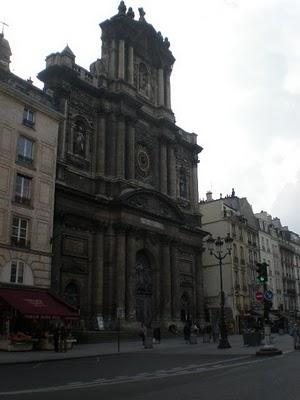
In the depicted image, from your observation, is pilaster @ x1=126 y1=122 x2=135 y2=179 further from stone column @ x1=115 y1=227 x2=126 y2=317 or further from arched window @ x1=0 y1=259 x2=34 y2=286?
arched window @ x1=0 y1=259 x2=34 y2=286

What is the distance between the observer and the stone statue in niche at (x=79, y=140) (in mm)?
42625

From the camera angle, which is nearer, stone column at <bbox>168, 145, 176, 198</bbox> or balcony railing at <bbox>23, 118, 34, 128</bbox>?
balcony railing at <bbox>23, 118, 34, 128</bbox>

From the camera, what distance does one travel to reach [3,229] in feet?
97.9

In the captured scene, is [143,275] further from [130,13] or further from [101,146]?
[130,13]

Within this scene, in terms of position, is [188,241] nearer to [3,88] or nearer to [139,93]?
[139,93]

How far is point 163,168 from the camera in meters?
50.8

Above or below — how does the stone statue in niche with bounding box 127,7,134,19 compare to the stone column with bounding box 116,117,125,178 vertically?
above

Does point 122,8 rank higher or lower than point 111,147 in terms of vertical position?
higher

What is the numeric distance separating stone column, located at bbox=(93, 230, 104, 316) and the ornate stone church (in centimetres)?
8

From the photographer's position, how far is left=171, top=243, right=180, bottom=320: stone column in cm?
4756

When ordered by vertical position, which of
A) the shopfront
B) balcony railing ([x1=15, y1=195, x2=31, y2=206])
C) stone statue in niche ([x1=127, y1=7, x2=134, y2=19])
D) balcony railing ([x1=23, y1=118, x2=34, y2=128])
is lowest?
the shopfront

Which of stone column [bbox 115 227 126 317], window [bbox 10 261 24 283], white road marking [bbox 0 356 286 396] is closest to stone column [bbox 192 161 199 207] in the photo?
stone column [bbox 115 227 126 317]

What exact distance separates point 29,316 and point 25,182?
898 cm

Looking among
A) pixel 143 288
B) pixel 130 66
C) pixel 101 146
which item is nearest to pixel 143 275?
pixel 143 288
